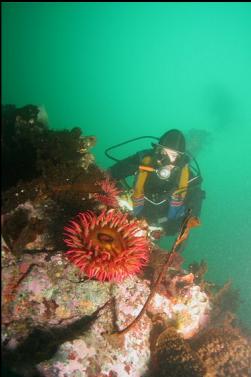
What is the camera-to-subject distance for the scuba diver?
28.5ft

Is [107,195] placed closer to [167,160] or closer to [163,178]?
[163,178]

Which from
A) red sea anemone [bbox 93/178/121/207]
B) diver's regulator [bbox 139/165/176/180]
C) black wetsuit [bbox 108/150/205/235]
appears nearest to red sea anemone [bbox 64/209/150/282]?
red sea anemone [bbox 93/178/121/207]

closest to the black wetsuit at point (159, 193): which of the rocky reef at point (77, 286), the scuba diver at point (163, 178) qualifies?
the scuba diver at point (163, 178)

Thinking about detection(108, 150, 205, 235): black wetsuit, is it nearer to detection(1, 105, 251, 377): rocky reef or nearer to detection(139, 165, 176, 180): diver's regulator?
detection(139, 165, 176, 180): diver's regulator

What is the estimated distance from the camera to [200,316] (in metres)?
5.98

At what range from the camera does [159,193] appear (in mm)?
9008

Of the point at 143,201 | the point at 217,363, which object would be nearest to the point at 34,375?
the point at 217,363

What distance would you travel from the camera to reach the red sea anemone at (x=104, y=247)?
3.78 m

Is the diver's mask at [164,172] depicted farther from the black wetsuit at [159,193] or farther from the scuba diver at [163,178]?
the black wetsuit at [159,193]

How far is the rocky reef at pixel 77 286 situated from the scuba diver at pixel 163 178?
315 cm

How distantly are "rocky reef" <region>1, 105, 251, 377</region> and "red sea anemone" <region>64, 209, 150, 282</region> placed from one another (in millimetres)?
13

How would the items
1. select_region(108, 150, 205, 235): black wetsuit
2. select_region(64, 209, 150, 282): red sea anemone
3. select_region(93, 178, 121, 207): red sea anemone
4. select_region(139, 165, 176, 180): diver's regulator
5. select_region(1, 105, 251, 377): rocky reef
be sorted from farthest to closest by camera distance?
1. select_region(108, 150, 205, 235): black wetsuit
2. select_region(139, 165, 176, 180): diver's regulator
3. select_region(93, 178, 121, 207): red sea anemone
4. select_region(64, 209, 150, 282): red sea anemone
5. select_region(1, 105, 251, 377): rocky reef

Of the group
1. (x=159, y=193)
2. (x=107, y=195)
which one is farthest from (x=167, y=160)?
(x=107, y=195)

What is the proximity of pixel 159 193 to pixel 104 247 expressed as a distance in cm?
531
